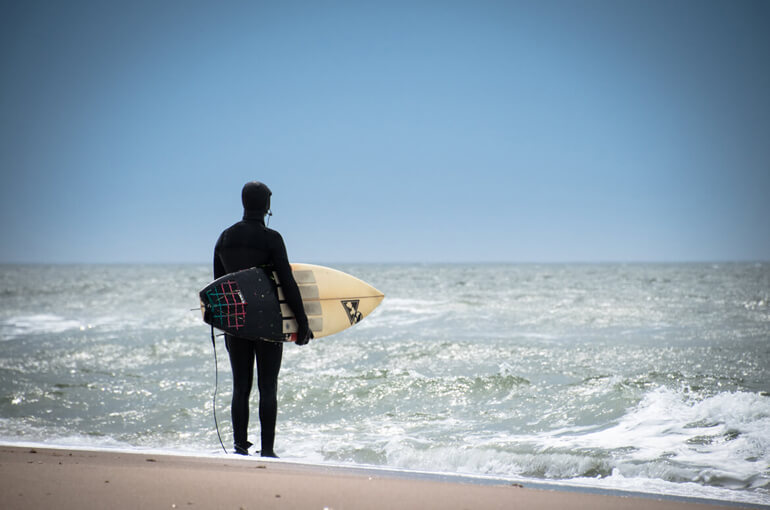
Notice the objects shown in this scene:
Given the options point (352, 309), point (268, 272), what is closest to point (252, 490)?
point (268, 272)

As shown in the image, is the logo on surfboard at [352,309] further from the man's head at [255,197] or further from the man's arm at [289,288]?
the man's head at [255,197]

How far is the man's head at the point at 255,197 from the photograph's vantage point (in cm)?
326

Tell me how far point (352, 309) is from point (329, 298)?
0.23 meters

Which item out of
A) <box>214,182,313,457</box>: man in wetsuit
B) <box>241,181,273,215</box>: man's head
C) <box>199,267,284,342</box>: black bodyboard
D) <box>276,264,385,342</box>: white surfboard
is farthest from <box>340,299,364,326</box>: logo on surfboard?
<box>241,181,273,215</box>: man's head

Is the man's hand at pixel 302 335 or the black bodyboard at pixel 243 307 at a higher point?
the black bodyboard at pixel 243 307

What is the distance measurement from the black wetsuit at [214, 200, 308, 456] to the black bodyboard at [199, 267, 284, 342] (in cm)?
9

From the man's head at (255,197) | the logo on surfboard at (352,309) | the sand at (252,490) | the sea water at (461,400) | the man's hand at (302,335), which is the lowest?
the sea water at (461,400)

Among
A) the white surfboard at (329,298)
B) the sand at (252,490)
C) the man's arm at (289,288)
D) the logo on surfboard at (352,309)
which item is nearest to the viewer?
the sand at (252,490)

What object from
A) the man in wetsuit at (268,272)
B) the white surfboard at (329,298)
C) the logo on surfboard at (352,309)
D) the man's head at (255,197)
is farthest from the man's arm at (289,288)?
the logo on surfboard at (352,309)

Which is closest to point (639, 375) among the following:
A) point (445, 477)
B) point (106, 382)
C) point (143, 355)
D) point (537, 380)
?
point (537, 380)

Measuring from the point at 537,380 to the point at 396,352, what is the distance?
2526 mm

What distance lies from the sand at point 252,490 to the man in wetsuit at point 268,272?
588 mm

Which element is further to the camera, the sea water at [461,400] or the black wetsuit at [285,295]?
the sea water at [461,400]

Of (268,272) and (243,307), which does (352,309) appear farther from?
(243,307)
